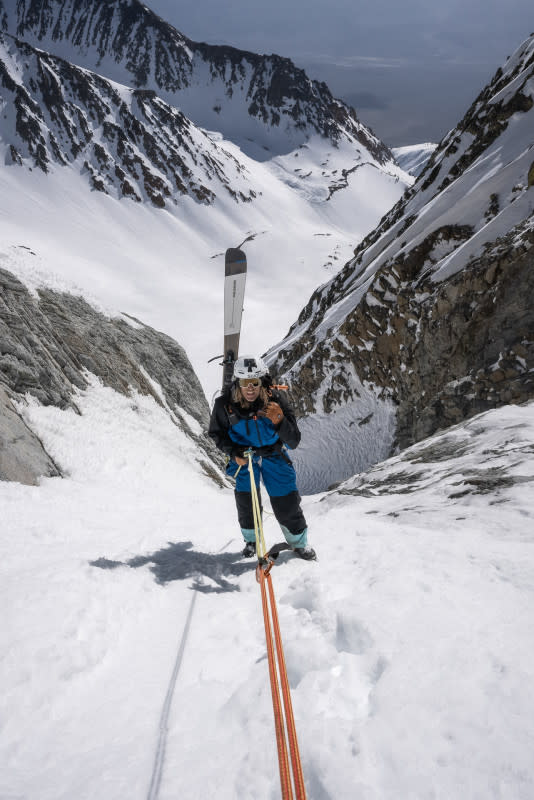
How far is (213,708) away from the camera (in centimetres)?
254

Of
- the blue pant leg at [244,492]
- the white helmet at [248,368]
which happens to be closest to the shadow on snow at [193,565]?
the blue pant leg at [244,492]

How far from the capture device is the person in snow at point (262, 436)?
490 cm

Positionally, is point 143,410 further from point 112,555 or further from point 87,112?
point 87,112

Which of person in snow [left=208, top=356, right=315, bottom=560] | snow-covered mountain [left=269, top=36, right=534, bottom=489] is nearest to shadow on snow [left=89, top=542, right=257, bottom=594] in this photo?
person in snow [left=208, top=356, right=315, bottom=560]

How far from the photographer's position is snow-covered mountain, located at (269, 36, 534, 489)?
15164 millimetres

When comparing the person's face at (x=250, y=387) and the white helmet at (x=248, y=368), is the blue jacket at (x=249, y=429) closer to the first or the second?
the person's face at (x=250, y=387)

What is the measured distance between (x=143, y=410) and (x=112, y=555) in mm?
10565

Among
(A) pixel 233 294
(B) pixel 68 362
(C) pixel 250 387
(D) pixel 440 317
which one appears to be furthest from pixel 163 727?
(D) pixel 440 317

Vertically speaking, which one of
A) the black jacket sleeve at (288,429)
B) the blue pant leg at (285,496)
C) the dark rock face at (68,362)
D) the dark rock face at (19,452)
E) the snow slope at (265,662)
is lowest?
the snow slope at (265,662)

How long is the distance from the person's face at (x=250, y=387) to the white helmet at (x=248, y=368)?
0.22ft

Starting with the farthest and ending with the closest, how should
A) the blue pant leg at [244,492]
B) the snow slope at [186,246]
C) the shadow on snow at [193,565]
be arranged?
the snow slope at [186,246] → the blue pant leg at [244,492] → the shadow on snow at [193,565]

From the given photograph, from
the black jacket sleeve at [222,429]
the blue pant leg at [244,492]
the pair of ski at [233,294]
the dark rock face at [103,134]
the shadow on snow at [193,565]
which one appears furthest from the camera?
the dark rock face at [103,134]

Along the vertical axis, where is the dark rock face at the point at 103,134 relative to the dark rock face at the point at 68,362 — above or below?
above

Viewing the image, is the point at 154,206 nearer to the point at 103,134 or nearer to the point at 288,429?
the point at 103,134
